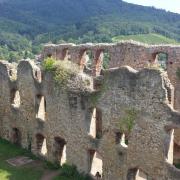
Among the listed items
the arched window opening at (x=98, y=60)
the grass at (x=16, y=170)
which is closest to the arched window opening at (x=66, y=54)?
the arched window opening at (x=98, y=60)

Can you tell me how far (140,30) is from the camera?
108500mm

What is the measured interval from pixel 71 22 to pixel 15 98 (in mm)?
130418

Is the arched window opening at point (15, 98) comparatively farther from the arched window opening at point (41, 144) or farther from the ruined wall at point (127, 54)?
the ruined wall at point (127, 54)

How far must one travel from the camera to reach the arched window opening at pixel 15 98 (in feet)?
95.8

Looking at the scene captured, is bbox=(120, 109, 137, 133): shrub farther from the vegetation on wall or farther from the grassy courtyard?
the grassy courtyard

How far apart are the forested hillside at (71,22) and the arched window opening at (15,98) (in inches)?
2370

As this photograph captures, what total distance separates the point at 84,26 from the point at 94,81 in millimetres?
94505

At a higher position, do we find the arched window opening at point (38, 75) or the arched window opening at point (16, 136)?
the arched window opening at point (38, 75)

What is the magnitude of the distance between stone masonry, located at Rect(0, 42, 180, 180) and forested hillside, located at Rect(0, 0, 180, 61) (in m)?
60.6

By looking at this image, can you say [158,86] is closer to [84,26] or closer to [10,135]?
[10,135]

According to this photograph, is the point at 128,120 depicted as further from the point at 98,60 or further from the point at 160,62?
the point at 160,62

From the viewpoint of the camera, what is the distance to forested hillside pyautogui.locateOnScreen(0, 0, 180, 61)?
10581 centimetres

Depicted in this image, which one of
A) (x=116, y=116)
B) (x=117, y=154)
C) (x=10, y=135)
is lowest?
(x=10, y=135)

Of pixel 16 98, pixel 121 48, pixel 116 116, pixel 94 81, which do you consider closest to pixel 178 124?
pixel 116 116
